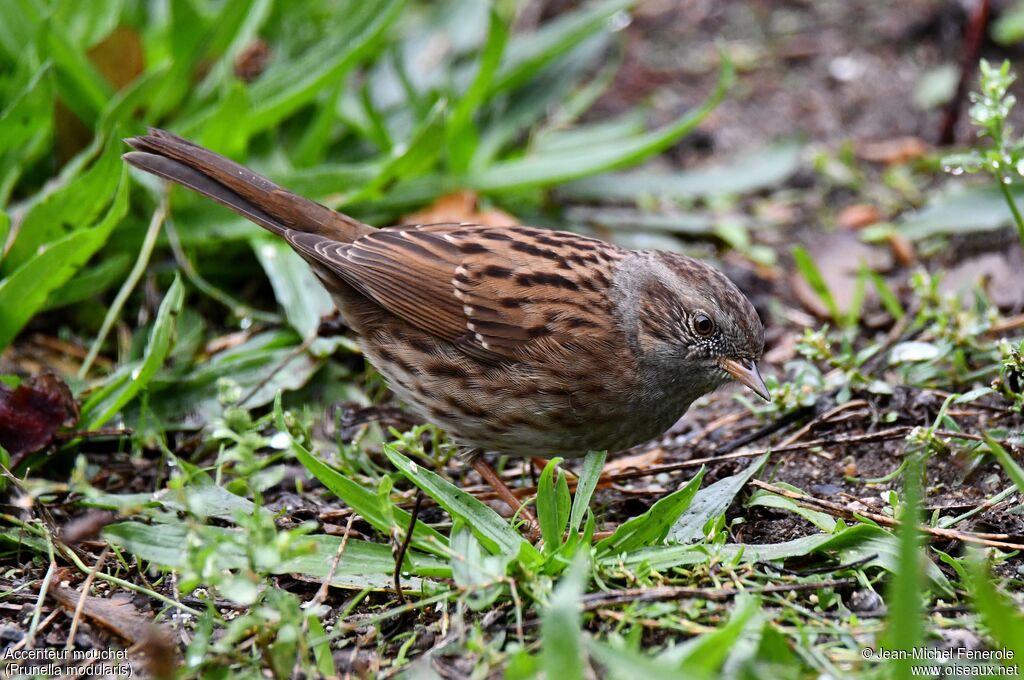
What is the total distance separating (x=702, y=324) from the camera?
399cm

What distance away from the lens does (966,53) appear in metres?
5.94

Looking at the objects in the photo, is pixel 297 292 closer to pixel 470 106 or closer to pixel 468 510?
pixel 470 106

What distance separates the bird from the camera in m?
3.94

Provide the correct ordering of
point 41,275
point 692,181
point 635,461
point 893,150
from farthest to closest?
point 893,150 < point 692,181 < point 635,461 < point 41,275

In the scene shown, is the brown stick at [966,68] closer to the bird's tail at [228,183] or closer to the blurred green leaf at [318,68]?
the blurred green leaf at [318,68]

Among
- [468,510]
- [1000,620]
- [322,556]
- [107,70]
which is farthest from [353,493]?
[107,70]

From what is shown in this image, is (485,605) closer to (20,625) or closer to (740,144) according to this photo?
(20,625)

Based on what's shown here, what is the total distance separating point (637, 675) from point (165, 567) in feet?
5.40

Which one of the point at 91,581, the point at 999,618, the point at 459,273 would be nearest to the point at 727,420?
the point at 459,273

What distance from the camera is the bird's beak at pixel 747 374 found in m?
3.91

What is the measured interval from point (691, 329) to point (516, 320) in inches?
24.3

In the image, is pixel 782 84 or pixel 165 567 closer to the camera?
pixel 165 567

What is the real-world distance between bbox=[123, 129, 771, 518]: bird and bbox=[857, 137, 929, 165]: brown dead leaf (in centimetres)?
267

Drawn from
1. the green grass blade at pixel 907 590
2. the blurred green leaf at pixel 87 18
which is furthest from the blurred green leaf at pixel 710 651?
A: the blurred green leaf at pixel 87 18
